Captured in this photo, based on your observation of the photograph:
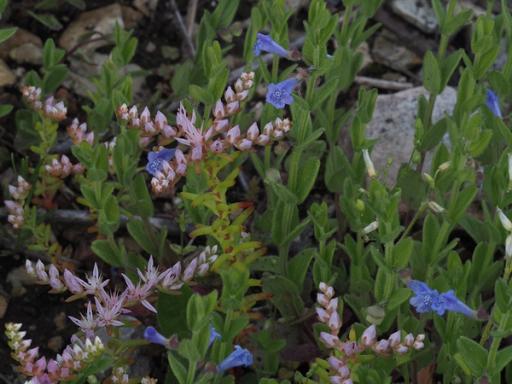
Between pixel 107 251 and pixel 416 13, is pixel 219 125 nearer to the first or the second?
pixel 107 251

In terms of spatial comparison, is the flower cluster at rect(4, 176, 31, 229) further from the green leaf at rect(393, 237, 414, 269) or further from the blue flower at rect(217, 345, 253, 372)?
the green leaf at rect(393, 237, 414, 269)

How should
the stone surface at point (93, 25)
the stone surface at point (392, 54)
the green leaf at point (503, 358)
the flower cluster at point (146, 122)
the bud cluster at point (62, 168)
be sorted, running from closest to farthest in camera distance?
the green leaf at point (503, 358) → the flower cluster at point (146, 122) → the bud cluster at point (62, 168) → the stone surface at point (93, 25) → the stone surface at point (392, 54)

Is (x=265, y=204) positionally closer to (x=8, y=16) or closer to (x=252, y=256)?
(x=252, y=256)

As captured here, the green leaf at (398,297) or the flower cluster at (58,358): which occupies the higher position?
the green leaf at (398,297)

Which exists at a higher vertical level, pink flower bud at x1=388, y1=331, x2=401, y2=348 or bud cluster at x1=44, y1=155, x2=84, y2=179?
pink flower bud at x1=388, y1=331, x2=401, y2=348

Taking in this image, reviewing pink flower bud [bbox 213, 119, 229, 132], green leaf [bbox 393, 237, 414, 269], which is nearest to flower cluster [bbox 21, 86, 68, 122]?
pink flower bud [bbox 213, 119, 229, 132]

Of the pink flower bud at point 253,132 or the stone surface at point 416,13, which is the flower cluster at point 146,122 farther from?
the stone surface at point 416,13

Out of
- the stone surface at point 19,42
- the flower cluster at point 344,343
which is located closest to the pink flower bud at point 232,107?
the flower cluster at point 344,343
